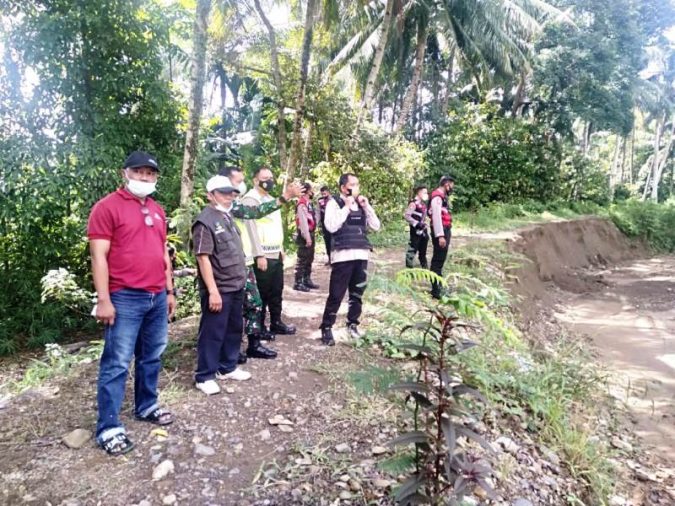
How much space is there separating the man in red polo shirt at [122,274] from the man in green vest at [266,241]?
3.86 ft

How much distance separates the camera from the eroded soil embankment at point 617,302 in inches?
220

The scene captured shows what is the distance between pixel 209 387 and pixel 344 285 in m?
1.53

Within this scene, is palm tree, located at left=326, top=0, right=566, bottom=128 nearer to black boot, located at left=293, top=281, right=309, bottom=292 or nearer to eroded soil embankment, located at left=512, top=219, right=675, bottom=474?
eroded soil embankment, located at left=512, top=219, right=675, bottom=474

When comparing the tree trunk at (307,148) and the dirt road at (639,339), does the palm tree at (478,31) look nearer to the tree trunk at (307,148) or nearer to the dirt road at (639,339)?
the tree trunk at (307,148)

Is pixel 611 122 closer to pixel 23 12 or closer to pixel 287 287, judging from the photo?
pixel 287 287

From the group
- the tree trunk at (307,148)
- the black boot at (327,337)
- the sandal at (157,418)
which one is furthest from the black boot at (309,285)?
the tree trunk at (307,148)

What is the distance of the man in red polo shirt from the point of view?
8.94 feet

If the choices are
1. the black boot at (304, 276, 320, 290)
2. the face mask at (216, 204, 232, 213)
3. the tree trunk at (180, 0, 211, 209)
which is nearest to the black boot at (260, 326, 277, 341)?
the face mask at (216, 204, 232, 213)

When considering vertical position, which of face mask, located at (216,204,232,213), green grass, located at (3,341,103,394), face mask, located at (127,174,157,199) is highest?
face mask, located at (127,174,157,199)

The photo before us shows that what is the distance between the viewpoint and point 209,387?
3.55 meters

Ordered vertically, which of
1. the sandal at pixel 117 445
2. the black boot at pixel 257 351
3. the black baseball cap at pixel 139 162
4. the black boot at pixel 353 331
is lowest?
the sandal at pixel 117 445

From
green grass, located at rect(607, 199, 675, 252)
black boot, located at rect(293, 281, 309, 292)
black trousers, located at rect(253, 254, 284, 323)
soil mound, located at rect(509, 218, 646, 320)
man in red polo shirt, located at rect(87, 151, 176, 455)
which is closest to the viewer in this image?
man in red polo shirt, located at rect(87, 151, 176, 455)

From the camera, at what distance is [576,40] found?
15523 mm

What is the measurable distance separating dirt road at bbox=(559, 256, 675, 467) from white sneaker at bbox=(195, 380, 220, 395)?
394 centimetres
